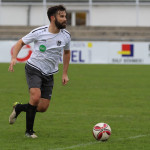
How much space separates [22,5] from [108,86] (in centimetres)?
2746

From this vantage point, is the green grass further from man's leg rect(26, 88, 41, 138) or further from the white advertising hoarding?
the white advertising hoarding

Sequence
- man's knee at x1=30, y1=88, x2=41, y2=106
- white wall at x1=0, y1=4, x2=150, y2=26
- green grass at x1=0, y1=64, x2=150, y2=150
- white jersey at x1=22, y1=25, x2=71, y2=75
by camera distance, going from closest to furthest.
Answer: green grass at x1=0, y1=64, x2=150, y2=150
man's knee at x1=30, y1=88, x2=41, y2=106
white jersey at x1=22, y1=25, x2=71, y2=75
white wall at x1=0, y1=4, x2=150, y2=26

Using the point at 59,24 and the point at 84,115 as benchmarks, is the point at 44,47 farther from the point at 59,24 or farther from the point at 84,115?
the point at 84,115

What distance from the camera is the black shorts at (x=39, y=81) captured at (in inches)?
353

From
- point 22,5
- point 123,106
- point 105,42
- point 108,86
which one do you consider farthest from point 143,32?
point 123,106

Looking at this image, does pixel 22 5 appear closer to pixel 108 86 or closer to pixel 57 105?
pixel 108 86

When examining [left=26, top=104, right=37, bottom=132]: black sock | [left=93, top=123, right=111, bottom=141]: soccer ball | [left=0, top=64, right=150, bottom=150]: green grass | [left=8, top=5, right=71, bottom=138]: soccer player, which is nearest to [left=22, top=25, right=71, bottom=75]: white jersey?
[left=8, top=5, right=71, bottom=138]: soccer player

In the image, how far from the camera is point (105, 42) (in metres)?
32.4

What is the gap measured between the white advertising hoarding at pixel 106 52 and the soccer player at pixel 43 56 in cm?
2260

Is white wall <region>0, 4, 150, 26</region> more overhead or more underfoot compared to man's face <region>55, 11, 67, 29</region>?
more overhead

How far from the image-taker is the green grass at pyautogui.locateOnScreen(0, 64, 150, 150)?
27.6ft

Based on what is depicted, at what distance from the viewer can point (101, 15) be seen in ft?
150

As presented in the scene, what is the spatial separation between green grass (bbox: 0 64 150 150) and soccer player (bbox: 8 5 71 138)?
53 centimetres

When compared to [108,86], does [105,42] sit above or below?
above
